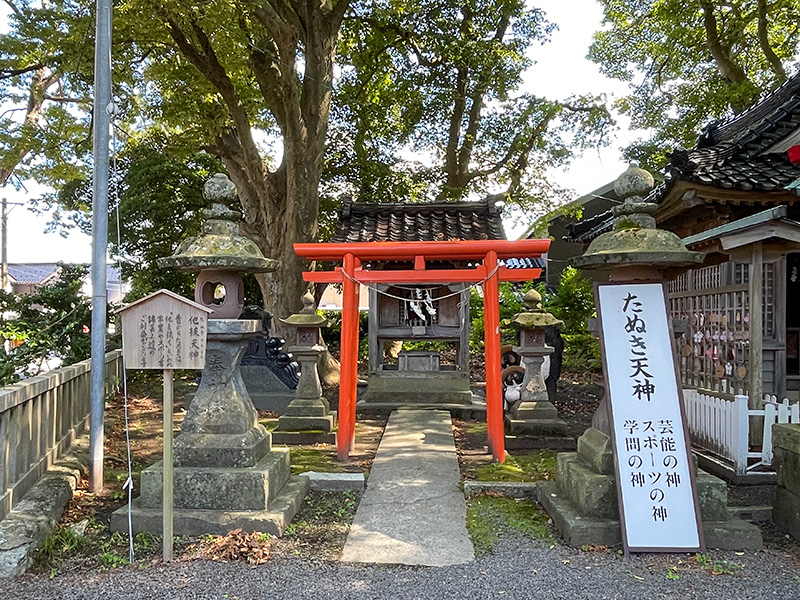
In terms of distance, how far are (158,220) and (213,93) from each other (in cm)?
642

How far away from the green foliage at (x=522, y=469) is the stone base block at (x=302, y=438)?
7.57 ft

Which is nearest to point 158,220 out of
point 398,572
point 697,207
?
point 697,207

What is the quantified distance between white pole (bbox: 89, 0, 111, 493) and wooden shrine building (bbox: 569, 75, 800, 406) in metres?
6.19

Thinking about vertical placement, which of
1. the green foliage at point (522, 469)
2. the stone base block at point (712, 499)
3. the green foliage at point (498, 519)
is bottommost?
the green foliage at point (498, 519)

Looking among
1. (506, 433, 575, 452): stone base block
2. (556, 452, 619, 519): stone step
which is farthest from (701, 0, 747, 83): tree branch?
(556, 452, 619, 519): stone step

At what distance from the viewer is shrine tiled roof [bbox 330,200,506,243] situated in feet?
31.1

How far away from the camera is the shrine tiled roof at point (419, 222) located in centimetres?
948

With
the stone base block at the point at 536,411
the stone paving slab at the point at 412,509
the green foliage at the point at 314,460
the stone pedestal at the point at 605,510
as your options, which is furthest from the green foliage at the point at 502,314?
the stone pedestal at the point at 605,510

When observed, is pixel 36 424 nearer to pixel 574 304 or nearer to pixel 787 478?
pixel 787 478

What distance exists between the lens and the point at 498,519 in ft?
16.9

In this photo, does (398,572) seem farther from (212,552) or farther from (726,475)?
(726,475)

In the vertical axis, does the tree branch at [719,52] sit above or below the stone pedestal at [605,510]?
above

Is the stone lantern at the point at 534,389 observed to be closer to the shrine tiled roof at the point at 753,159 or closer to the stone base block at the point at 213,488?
the shrine tiled roof at the point at 753,159

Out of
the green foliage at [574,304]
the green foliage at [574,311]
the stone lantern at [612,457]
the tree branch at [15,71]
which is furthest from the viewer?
the green foliage at [574,304]
